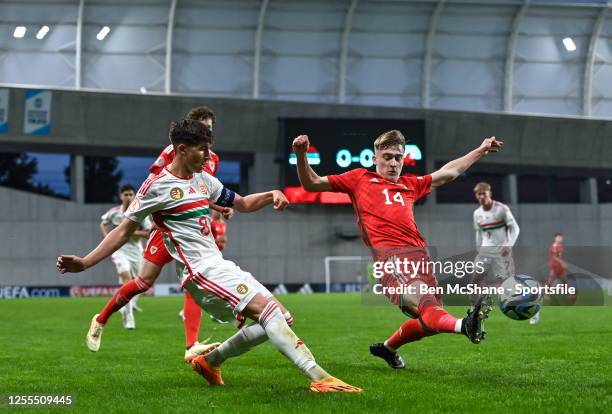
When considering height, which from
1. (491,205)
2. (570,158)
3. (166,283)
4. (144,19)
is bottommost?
(166,283)

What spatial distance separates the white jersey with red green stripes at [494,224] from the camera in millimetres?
14977

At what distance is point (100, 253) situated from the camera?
611cm

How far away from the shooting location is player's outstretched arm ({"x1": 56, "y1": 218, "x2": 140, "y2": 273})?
595 centimetres

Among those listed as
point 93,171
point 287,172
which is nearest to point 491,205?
point 287,172

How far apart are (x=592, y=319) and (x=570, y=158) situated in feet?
93.6

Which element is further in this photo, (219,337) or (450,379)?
(219,337)

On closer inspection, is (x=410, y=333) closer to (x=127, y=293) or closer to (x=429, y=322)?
(x=429, y=322)

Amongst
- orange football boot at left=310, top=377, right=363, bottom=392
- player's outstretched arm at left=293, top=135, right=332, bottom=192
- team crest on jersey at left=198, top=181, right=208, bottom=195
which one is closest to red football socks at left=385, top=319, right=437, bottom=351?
player's outstretched arm at left=293, top=135, right=332, bottom=192

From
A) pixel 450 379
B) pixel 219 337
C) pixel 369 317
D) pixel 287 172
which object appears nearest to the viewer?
pixel 450 379

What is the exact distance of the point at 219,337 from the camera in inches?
469

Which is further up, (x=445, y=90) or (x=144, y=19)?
(x=144, y=19)

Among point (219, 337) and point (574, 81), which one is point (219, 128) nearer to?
point (574, 81)

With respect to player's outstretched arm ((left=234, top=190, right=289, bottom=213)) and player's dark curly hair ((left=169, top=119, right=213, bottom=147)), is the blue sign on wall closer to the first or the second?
player's outstretched arm ((left=234, top=190, right=289, bottom=213))

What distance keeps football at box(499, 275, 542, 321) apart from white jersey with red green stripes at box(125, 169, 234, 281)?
2233 mm
